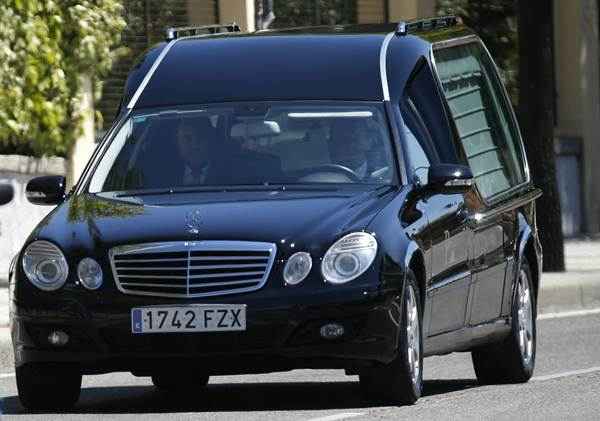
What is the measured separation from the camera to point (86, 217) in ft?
34.1

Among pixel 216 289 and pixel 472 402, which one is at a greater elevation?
pixel 216 289

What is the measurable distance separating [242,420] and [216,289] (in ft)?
1.93

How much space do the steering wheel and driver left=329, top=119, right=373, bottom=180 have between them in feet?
0.06

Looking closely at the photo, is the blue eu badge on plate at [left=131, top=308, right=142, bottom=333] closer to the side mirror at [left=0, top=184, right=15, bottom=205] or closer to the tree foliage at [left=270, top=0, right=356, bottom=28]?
the side mirror at [left=0, top=184, right=15, bottom=205]

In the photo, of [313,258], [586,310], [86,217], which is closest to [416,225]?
[313,258]

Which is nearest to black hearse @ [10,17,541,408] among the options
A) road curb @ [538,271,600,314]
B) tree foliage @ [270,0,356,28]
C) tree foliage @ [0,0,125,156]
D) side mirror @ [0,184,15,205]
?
side mirror @ [0,184,15,205]

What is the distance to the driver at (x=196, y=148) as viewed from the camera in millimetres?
10969

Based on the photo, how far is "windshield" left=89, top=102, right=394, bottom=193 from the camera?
10.9 m

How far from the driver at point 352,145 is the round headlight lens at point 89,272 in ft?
5.11

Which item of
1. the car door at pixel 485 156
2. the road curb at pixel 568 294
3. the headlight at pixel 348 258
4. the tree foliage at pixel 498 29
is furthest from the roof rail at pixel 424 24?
the tree foliage at pixel 498 29

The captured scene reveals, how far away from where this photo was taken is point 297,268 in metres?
9.89

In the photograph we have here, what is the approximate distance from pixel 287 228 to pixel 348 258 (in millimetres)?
314

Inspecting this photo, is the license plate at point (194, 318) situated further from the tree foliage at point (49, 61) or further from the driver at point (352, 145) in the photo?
the tree foliage at point (49, 61)

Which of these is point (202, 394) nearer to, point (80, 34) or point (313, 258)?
point (313, 258)
